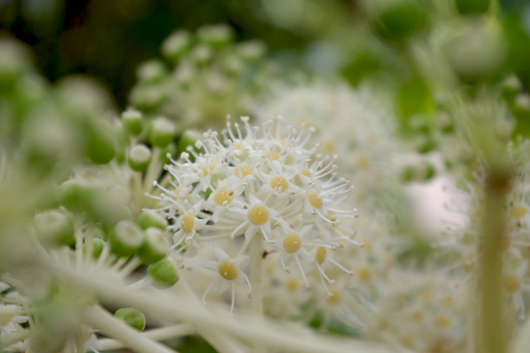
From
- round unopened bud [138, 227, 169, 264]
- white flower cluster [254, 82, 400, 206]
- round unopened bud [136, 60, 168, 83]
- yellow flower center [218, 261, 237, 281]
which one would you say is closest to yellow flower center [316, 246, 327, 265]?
yellow flower center [218, 261, 237, 281]

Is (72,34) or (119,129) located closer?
(119,129)

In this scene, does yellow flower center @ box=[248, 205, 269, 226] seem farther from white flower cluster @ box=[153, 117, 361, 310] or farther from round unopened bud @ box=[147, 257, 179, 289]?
round unopened bud @ box=[147, 257, 179, 289]

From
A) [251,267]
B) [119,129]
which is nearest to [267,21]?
[119,129]

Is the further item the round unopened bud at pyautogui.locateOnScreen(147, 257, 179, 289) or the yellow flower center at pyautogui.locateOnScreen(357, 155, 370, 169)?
the yellow flower center at pyautogui.locateOnScreen(357, 155, 370, 169)

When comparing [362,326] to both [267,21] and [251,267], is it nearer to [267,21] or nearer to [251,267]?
[251,267]

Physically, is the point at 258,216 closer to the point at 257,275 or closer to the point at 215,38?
the point at 257,275

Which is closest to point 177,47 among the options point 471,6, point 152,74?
point 152,74

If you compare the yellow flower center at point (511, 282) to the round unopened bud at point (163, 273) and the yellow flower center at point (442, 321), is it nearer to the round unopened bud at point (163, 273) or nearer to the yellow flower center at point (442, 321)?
the yellow flower center at point (442, 321)
